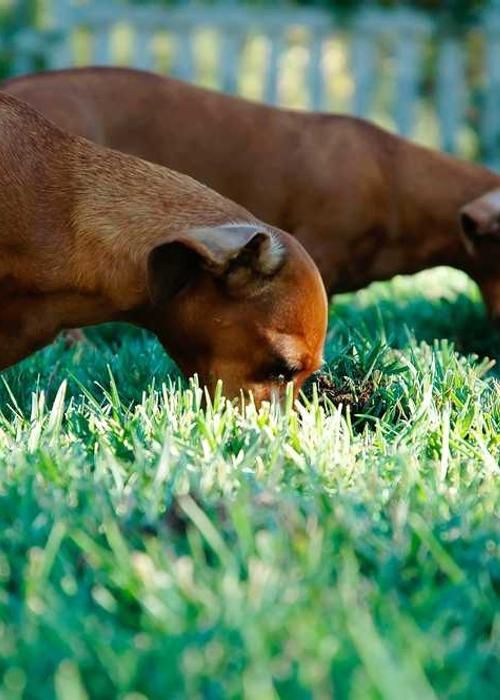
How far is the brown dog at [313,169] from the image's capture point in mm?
5164

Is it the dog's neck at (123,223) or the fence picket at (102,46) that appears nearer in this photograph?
the dog's neck at (123,223)

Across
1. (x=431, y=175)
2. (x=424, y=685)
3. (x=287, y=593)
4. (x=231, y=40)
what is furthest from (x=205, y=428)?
(x=231, y=40)

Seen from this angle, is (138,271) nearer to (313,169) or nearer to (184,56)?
(313,169)

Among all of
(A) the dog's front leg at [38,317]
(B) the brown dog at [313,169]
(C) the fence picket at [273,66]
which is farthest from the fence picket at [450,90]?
(A) the dog's front leg at [38,317]

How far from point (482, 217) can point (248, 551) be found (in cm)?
346

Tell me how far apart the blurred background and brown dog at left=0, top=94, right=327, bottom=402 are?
6.03m

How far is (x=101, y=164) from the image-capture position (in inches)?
135

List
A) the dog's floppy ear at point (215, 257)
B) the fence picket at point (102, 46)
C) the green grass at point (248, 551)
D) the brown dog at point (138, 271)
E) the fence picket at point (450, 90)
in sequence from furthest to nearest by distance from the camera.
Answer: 1. the fence picket at point (450, 90)
2. the fence picket at point (102, 46)
3. the brown dog at point (138, 271)
4. the dog's floppy ear at point (215, 257)
5. the green grass at point (248, 551)

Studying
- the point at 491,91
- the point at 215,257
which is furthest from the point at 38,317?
the point at 491,91

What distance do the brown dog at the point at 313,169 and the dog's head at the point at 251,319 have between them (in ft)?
6.07

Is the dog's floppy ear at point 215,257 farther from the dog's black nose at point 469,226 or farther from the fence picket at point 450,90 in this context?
the fence picket at point 450,90

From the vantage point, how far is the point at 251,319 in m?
3.35

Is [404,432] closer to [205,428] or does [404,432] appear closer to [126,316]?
[205,428]

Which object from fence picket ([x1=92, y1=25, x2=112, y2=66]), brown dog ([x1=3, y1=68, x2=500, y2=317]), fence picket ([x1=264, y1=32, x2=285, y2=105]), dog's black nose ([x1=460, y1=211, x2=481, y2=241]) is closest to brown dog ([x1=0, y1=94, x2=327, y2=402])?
brown dog ([x1=3, y1=68, x2=500, y2=317])
